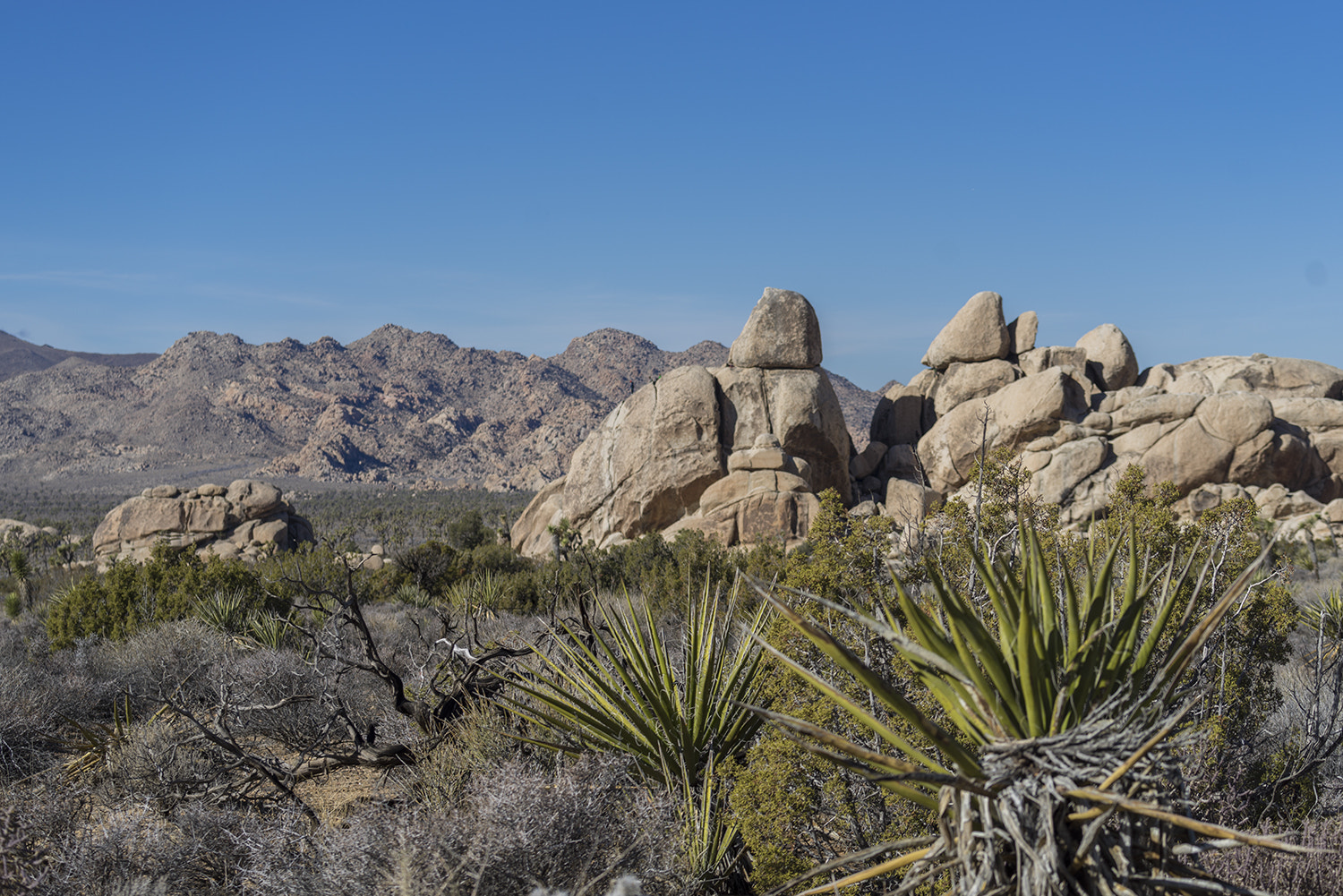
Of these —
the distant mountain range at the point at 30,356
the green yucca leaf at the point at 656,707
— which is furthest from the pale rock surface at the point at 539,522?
the distant mountain range at the point at 30,356

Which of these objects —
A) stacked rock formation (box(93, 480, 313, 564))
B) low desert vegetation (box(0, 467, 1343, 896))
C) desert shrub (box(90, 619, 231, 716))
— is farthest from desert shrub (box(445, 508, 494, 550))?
low desert vegetation (box(0, 467, 1343, 896))

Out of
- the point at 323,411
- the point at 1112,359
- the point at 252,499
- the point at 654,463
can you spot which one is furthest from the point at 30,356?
the point at 1112,359

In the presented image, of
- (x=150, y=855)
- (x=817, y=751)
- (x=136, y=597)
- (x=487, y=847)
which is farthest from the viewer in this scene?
(x=136, y=597)

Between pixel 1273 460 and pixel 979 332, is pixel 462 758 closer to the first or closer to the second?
pixel 1273 460

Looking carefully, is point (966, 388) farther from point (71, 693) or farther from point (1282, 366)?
point (71, 693)

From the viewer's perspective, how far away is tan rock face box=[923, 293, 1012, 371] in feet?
90.4

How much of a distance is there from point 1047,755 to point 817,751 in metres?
0.59

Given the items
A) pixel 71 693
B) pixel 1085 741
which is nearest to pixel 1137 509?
pixel 1085 741

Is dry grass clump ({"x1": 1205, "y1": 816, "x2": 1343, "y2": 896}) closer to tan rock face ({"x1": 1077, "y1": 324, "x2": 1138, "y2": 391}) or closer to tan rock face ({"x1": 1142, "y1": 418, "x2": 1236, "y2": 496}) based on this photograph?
tan rock face ({"x1": 1142, "y1": 418, "x2": 1236, "y2": 496})

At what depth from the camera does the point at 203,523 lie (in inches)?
1025

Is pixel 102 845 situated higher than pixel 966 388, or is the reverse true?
pixel 966 388

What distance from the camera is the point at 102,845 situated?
146 inches

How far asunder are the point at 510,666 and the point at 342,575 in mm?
11555

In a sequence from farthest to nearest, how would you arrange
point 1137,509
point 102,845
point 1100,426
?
1. point 1100,426
2. point 1137,509
3. point 102,845
